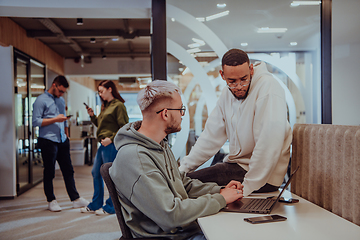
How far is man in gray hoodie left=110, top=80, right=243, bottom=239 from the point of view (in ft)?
3.81

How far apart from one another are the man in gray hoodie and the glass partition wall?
3.88 m

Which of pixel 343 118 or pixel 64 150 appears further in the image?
pixel 64 150

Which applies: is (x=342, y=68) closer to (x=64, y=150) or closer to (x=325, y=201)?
(x=325, y=201)

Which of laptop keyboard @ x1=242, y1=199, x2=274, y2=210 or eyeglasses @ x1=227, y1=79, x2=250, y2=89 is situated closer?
laptop keyboard @ x1=242, y1=199, x2=274, y2=210

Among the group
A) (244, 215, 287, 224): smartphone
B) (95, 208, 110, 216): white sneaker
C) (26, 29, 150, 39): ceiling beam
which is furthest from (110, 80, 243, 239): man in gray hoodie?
(26, 29, 150, 39): ceiling beam

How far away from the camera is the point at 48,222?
11.5 ft

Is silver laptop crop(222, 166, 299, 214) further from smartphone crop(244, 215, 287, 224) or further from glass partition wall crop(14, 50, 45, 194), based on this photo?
glass partition wall crop(14, 50, 45, 194)

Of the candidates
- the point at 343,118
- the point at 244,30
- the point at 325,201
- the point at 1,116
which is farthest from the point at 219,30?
the point at 1,116

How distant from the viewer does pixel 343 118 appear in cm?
328

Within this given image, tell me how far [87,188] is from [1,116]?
177cm

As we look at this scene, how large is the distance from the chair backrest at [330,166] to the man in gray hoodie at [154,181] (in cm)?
43

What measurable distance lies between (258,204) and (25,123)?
4927 mm

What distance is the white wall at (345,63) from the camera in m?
3.25

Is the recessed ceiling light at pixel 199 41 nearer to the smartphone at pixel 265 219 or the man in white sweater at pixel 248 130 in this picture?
the man in white sweater at pixel 248 130
